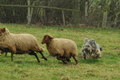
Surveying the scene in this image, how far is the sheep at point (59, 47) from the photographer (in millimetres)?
10625

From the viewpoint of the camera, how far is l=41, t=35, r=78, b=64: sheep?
10625 mm

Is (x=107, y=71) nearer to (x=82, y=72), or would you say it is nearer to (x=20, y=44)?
(x=82, y=72)

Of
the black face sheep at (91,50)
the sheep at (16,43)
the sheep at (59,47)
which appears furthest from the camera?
the black face sheep at (91,50)

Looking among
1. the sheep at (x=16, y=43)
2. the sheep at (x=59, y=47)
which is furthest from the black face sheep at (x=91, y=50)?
the sheep at (x=16, y=43)

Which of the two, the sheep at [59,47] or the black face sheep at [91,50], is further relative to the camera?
the black face sheep at [91,50]

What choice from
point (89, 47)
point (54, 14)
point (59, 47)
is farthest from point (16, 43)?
point (54, 14)

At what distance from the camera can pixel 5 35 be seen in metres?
10.5

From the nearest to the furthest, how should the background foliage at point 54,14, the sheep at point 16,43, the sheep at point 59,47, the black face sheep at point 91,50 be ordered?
the sheep at point 16,43 < the sheep at point 59,47 < the black face sheep at point 91,50 < the background foliage at point 54,14

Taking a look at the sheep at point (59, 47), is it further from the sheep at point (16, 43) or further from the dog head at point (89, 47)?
the dog head at point (89, 47)

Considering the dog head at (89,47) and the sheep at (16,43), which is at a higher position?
A: the sheep at (16,43)

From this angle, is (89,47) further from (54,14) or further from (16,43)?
(54,14)

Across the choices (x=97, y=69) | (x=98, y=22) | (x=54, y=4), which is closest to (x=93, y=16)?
(x=98, y=22)

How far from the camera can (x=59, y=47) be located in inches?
420

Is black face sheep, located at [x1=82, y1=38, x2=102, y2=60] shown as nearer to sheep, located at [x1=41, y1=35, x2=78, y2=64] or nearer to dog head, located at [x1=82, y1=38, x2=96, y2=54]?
dog head, located at [x1=82, y1=38, x2=96, y2=54]
